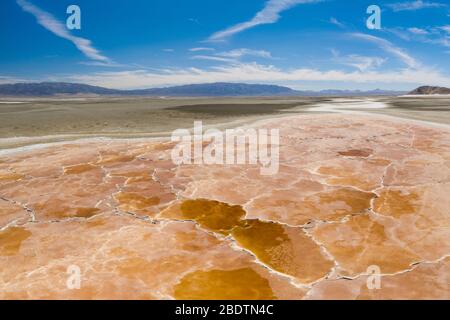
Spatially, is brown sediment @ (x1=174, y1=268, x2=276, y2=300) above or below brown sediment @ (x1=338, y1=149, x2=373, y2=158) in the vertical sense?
below

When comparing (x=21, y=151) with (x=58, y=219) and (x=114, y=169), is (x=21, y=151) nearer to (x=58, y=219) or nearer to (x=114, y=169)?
(x=114, y=169)

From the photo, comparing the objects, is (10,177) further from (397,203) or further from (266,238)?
(397,203)

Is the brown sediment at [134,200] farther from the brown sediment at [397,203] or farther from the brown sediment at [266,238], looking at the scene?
the brown sediment at [397,203]

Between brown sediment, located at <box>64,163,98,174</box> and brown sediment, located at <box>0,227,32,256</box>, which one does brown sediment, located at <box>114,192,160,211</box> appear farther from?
brown sediment, located at <box>64,163,98,174</box>

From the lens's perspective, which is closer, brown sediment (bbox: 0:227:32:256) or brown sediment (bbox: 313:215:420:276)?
brown sediment (bbox: 313:215:420:276)

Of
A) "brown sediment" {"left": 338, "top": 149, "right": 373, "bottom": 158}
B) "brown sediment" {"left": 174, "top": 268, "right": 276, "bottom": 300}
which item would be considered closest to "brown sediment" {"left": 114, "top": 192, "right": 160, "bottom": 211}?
"brown sediment" {"left": 174, "top": 268, "right": 276, "bottom": 300}

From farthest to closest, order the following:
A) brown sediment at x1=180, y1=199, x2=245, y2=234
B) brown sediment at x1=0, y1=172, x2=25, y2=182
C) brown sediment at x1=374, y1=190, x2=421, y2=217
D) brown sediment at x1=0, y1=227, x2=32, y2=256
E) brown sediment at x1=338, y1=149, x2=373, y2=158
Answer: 1. brown sediment at x1=338, y1=149, x2=373, y2=158
2. brown sediment at x1=0, y1=172, x2=25, y2=182
3. brown sediment at x1=374, y1=190, x2=421, y2=217
4. brown sediment at x1=180, y1=199, x2=245, y2=234
5. brown sediment at x1=0, y1=227, x2=32, y2=256
